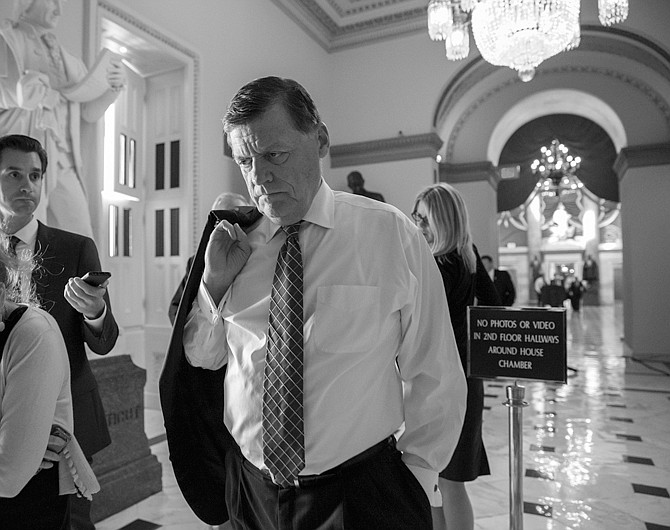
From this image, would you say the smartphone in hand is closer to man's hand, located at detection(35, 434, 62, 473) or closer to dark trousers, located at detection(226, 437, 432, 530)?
man's hand, located at detection(35, 434, 62, 473)

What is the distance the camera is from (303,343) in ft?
3.84

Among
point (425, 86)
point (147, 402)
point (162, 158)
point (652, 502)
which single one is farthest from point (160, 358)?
point (425, 86)

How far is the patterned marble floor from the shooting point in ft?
9.75

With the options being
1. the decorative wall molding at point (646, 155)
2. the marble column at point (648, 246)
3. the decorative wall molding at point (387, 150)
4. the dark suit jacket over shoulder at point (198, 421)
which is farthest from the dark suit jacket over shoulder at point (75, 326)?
the decorative wall molding at point (646, 155)

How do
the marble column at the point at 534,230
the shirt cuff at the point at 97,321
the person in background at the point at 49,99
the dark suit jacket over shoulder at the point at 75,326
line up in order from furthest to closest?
the marble column at the point at 534,230, the person in background at the point at 49,99, the dark suit jacket over shoulder at the point at 75,326, the shirt cuff at the point at 97,321

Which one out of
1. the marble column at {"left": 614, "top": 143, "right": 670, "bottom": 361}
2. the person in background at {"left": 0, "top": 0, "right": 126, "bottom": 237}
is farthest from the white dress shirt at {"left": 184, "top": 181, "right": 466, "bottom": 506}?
the marble column at {"left": 614, "top": 143, "right": 670, "bottom": 361}

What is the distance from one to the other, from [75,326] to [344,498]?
1.31 m

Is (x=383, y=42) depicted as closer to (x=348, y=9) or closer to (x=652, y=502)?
(x=348, y=9)

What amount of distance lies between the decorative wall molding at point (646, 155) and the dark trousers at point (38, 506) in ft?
31.3

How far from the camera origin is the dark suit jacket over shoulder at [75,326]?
1879mm

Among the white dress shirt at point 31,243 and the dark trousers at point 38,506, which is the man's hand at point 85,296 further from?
the dark trousers at point 38,506

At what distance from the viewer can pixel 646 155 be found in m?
8.58

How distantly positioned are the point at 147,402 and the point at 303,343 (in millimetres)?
4830

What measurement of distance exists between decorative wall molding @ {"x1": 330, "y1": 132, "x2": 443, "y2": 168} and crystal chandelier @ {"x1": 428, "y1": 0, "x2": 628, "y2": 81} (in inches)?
91.1
